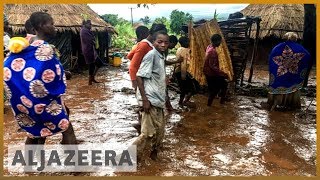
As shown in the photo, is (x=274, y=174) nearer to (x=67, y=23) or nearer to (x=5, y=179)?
(x=5, y=179)

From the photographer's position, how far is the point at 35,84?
10.0 ft

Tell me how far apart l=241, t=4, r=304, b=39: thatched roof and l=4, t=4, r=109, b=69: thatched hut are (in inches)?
251

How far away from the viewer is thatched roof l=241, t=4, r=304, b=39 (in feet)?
43.9

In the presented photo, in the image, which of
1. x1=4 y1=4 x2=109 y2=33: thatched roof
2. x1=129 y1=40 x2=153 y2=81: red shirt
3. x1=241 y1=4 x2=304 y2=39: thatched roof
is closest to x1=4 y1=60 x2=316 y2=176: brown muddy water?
x1=129 y1=40 x2=153 y2=81: red shirt

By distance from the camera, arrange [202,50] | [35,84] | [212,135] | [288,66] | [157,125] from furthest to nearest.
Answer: [202,50]
[288,66]
[212,135]
[157,125]
[35,84]

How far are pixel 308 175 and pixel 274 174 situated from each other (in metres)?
0.38

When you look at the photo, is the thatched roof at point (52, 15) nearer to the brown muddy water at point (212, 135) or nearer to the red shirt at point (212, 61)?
the brown muddy water at point (212, 135)

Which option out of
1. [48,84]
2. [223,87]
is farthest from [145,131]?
[223,87]

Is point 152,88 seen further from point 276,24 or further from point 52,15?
point 276,24

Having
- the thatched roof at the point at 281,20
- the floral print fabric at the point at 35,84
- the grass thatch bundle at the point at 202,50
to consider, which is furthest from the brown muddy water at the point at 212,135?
the thatched roof at the point at 281,20

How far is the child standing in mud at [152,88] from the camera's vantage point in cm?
358

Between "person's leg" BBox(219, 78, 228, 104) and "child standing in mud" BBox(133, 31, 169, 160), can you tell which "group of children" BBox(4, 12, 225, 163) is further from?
"person's leg" BBox(219, 78, 228, 104)

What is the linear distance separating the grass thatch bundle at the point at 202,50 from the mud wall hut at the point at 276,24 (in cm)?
649

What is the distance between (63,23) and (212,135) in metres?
7.77
